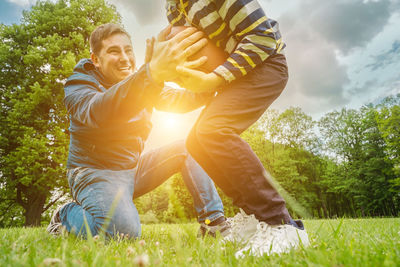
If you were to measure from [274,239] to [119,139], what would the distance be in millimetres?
2436

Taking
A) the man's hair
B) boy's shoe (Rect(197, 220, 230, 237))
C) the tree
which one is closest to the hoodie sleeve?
the man's hair

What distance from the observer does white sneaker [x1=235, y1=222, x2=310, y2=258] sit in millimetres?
1460

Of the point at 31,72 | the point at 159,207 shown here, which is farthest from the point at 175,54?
the point at 159,207

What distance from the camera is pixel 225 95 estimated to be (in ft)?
6.61

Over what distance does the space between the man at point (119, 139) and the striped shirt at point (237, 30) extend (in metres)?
0.17

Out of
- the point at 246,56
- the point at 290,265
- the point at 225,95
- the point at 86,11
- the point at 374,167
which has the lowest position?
the point at 374,167

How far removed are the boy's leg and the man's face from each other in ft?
4.18

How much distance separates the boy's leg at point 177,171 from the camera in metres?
3.05

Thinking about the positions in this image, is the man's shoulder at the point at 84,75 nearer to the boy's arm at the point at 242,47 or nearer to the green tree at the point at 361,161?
the boy's arm at the point at 242,47

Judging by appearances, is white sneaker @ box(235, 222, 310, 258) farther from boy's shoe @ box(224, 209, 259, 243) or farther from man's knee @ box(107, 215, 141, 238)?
man's knee @ box(107, 215, 141, 238)

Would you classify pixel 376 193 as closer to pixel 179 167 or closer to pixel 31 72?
pixel 179 167

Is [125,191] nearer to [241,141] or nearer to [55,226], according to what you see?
[55,226]

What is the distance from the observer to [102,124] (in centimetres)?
243

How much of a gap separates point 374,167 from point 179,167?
34709 millimetres
